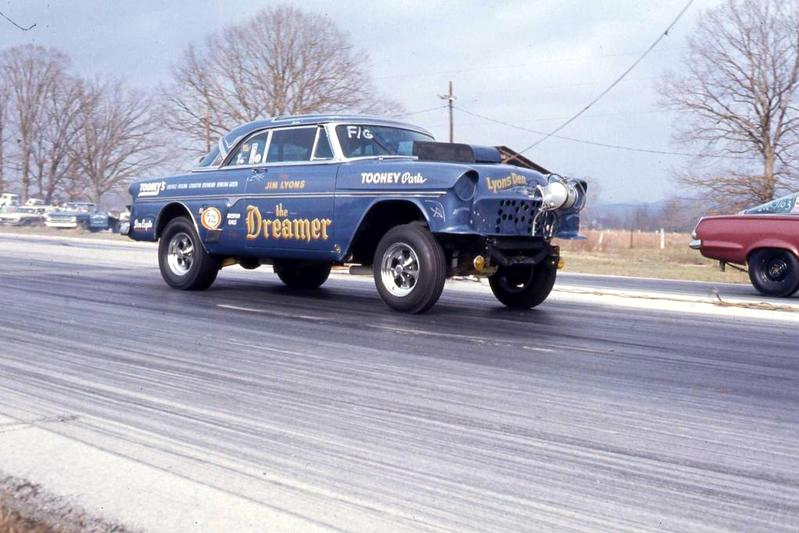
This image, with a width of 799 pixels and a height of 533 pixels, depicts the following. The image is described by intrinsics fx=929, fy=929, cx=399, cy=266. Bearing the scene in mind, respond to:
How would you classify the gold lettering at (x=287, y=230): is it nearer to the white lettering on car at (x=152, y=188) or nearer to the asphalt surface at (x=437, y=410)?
the asphalt surface at (x=437, y=410)

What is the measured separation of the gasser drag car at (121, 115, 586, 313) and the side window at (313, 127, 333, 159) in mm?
14

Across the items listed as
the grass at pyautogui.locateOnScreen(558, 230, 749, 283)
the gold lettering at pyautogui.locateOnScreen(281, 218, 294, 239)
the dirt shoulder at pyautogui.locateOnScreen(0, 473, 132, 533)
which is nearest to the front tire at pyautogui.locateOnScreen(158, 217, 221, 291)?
the gold lettering at pyautogui.locateOnScreen(281, 218, 294, 239)

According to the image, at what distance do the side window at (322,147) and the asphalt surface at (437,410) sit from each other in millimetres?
1836

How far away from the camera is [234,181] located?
10.8m

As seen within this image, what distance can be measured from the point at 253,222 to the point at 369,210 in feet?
6.06

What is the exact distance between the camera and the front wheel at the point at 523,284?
1008cm

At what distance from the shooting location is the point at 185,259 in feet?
38.0

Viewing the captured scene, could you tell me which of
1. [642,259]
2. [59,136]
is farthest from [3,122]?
[642,259]

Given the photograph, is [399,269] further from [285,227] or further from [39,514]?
[39,514]

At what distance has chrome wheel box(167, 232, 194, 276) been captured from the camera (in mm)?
11500

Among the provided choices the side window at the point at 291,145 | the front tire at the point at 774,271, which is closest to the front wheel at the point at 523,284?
the side window at the point at 291,145

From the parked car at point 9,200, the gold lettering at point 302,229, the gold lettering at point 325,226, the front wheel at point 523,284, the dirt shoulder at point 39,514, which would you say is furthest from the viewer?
the parked car at point 9,200

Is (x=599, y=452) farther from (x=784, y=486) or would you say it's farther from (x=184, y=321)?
(x=184, y=321)

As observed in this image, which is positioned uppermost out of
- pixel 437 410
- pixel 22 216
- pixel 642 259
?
pixel 22 216
